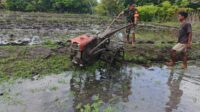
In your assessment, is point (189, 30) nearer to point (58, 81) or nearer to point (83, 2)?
point (58, 81)

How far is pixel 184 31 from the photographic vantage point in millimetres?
10438

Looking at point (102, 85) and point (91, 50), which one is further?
point (91, 50)

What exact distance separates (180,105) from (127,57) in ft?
13.9

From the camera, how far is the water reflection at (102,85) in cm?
758

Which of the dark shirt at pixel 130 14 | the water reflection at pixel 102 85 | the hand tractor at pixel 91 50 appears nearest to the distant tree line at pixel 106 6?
the dark shirt at pixel 130 14

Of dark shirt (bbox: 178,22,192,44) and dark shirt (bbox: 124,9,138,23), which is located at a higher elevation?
dark shirt (bbox: 124,9,138,23)

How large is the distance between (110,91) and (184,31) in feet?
12.8

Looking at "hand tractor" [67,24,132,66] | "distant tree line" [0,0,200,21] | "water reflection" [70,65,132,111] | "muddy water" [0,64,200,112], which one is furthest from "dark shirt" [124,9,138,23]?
"distant tree line" [0,0,200,21]

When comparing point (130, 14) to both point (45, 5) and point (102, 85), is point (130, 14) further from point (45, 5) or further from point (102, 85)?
point (45, 5)

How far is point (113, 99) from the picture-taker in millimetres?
7496

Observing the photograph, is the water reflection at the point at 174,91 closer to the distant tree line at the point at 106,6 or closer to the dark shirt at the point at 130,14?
the dark shirt at the point at 130,14

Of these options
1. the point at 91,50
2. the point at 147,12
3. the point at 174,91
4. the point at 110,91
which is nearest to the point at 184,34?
the point at 174,91

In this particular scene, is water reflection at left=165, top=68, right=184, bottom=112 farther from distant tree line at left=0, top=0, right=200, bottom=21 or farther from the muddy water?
distant tree line at left=0, top=0, right=200, bottom=21

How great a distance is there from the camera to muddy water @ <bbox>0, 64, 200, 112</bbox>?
276 inches
